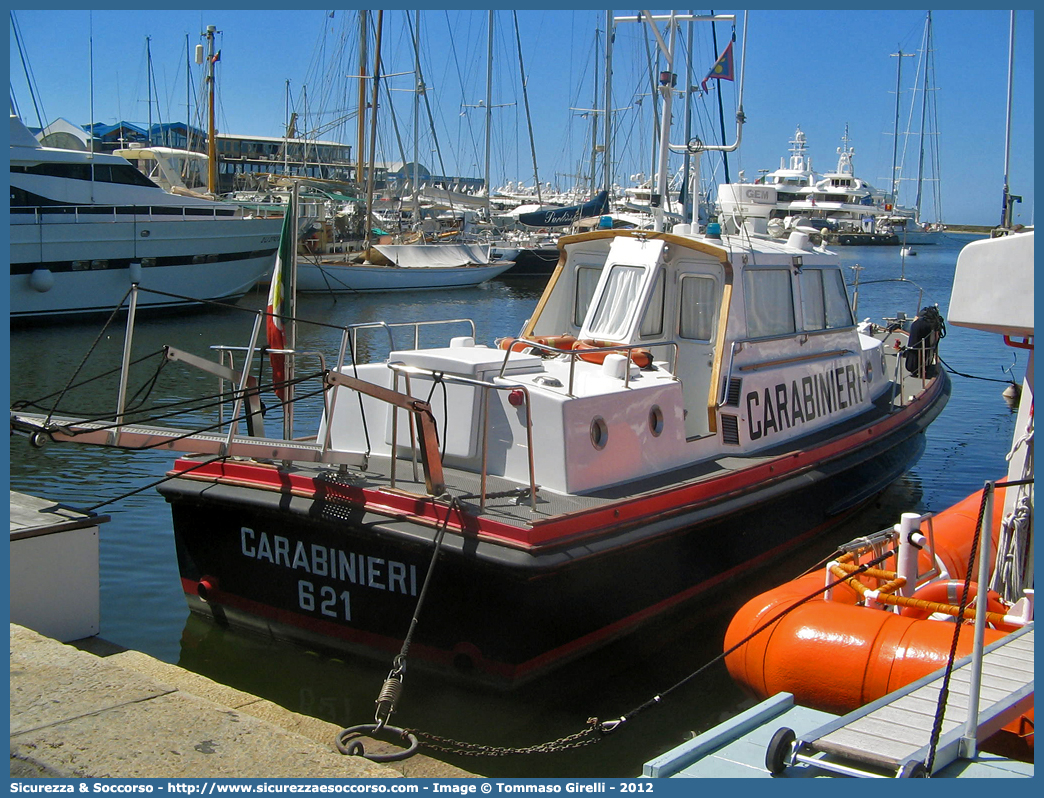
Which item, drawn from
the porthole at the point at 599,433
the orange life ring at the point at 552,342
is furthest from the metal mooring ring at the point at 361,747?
the orange life ring at the point at 552,342

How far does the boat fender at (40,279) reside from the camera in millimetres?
25172

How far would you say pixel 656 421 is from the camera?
7.76 m

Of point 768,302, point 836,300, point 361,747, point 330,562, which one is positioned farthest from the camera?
point 836,300

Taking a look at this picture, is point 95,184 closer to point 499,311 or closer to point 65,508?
point 499,311

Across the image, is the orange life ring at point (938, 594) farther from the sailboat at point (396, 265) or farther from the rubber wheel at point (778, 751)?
the sailboat at point (396, 265)

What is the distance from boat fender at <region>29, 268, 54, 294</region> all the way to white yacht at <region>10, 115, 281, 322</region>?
24mm

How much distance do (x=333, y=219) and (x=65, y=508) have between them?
38.9m

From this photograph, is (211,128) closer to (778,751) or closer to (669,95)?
(669,95)

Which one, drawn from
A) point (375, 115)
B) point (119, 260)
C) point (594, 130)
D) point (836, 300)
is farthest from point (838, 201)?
point (836, 300)

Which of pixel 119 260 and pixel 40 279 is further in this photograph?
pixel 119 260

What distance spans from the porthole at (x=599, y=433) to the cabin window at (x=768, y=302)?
235cm

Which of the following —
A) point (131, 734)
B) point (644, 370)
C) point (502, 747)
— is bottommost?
point (502, 747)

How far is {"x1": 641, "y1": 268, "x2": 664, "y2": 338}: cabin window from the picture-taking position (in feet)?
29.8

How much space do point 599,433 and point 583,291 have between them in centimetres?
285
